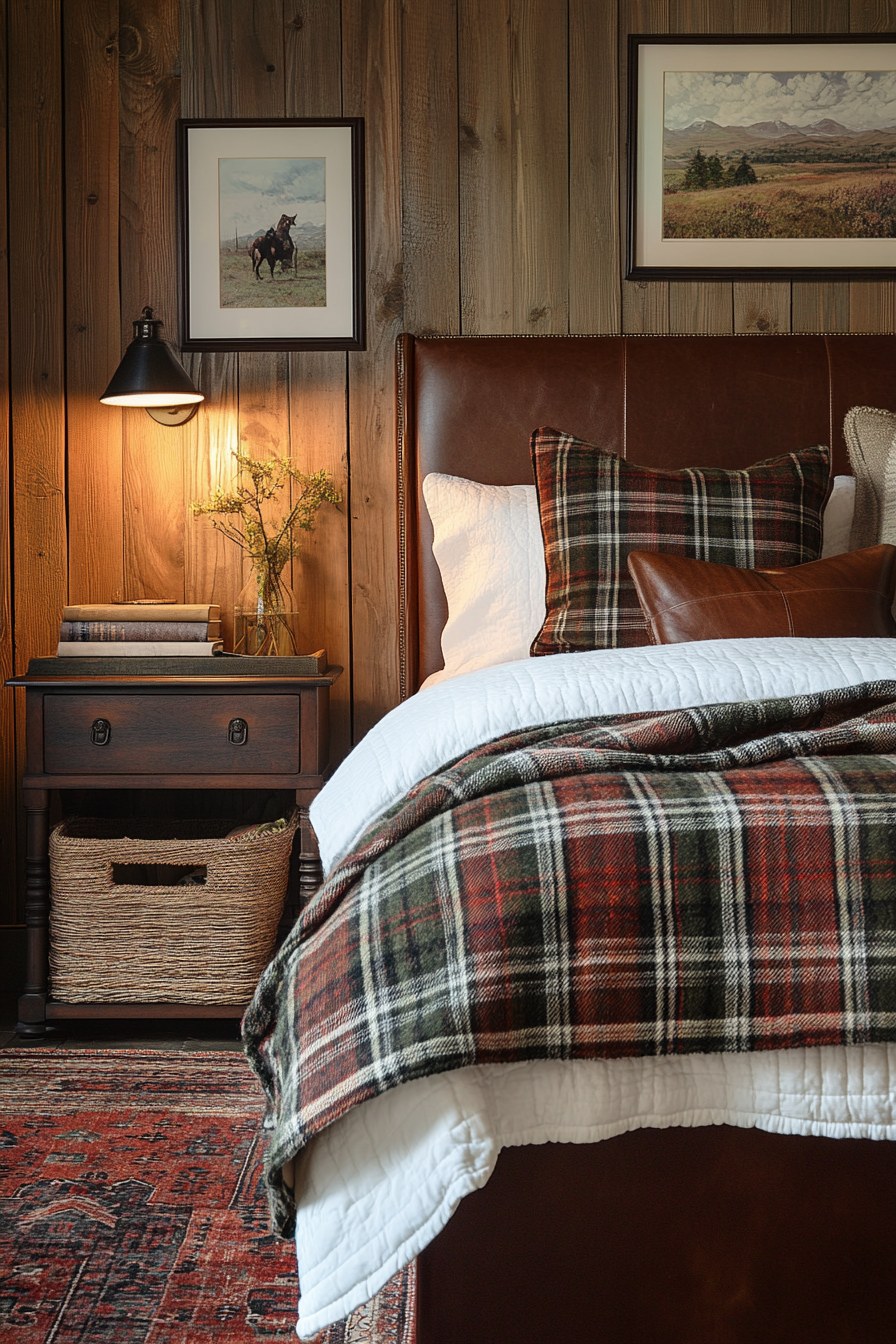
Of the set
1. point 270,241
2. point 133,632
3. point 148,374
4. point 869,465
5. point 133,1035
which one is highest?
point 270,241

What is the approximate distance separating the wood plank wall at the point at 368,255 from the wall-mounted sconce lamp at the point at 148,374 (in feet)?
0.48

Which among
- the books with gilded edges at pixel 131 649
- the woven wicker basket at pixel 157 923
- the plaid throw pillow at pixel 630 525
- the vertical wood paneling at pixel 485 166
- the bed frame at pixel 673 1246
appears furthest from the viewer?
the vertical wood paneling at pixel 485 166

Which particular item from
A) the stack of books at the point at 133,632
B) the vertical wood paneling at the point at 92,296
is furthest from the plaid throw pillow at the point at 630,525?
the vertical wood paneling at the point at 92,296

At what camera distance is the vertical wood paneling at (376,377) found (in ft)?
8.79

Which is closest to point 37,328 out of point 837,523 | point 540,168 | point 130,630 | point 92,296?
point 92,296

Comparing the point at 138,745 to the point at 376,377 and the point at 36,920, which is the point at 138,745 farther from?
the point at 376,377

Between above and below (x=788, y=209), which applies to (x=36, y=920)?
below

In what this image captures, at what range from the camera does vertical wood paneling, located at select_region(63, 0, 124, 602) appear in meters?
2.69

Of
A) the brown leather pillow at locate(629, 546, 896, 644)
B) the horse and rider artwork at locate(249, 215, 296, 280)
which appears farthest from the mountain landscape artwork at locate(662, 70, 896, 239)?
the brown leather pillow at locate(629, 546, 896, 644)

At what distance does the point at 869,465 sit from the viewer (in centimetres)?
233

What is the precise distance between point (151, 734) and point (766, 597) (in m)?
1.23

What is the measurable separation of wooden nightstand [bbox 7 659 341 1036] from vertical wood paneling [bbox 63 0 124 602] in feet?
1.69

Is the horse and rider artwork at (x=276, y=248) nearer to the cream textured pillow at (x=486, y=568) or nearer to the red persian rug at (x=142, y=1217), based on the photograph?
the cream textured pillow at (x=486, y=568)

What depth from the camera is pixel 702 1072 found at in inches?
38.5
